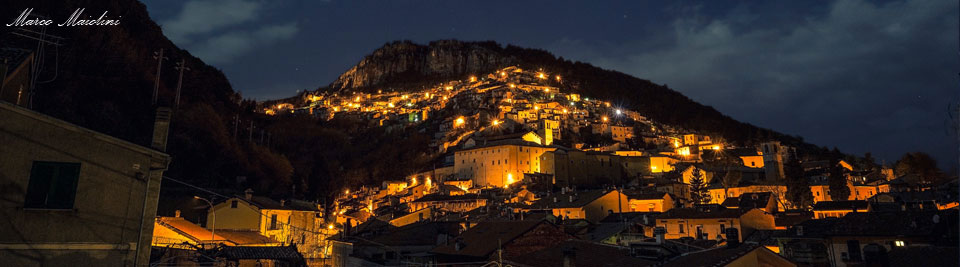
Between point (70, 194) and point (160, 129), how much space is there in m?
2.05

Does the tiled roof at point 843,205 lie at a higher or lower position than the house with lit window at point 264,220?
higher

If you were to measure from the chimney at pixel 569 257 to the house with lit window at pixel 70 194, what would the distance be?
11.2m

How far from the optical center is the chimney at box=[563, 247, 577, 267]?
1663 cm

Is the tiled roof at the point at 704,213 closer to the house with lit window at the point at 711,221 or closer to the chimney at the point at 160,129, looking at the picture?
the house with lit window at the point at 711,221

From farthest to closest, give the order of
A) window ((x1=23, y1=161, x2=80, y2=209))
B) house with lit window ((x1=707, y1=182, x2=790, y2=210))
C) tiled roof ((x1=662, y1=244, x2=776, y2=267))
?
house with lit window ((x1=707, y1=182, x2=790, y2=210))
tiled roof ((x1=662, y1=244, x2=776, y2=267))
window ((x1=23, y1=161, x2=80, y2=209))

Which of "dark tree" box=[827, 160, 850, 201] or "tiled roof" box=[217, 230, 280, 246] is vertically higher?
"dark tree" box=[827, 160, 850, 201]

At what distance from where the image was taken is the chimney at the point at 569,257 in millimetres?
16628

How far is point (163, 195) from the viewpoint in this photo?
36000mm

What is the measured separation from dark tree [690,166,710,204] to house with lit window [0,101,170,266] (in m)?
68.4

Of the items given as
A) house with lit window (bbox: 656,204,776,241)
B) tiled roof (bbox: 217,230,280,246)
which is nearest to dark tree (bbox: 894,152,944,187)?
house with lit window (bbox: 656,204,776,241)

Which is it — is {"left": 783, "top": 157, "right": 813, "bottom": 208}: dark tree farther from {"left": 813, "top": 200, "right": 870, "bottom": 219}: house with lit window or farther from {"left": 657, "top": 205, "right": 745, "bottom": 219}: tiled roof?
{"left": 657, "top": 205, "right": 745, "bottom": 219}: tiled roof

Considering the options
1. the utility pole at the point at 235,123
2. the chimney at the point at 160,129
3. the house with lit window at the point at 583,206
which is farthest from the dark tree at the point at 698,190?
the chimney at the point at 160,129

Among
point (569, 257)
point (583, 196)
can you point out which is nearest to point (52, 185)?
point (569, 257)
